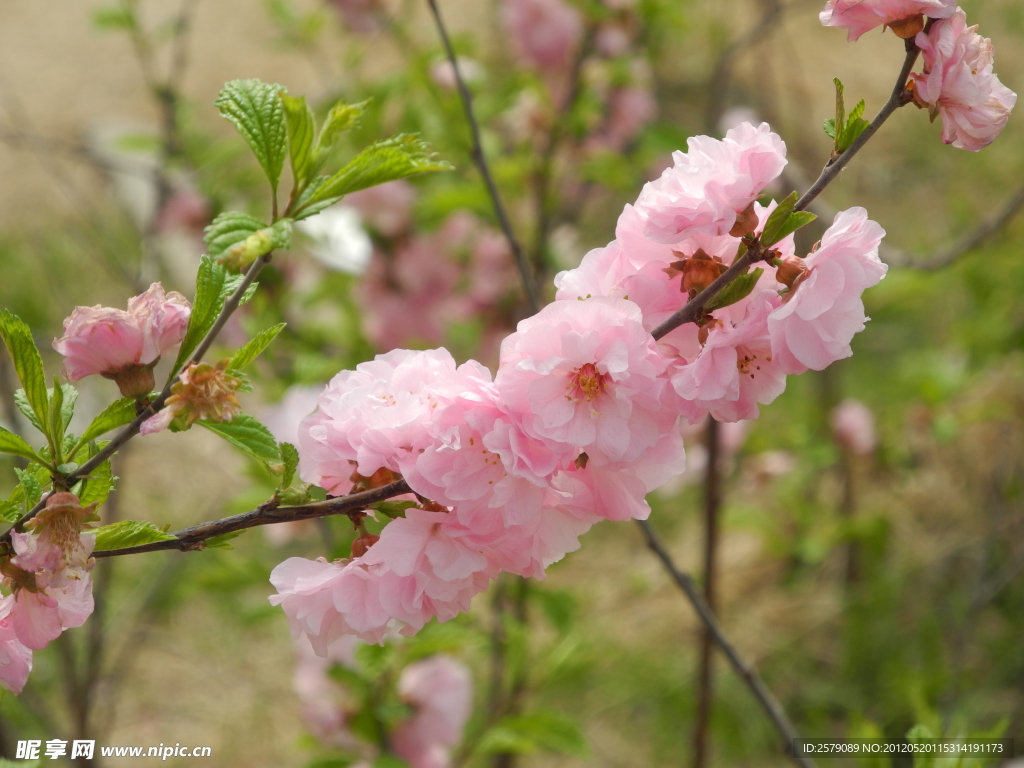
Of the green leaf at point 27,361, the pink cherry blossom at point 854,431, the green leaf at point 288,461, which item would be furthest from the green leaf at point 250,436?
the pink cherry blossom at point 854,431

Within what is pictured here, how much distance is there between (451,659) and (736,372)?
126 centimetres

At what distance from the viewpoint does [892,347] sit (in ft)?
11.4

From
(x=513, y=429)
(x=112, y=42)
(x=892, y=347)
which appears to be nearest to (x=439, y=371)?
(x=513, y=429)

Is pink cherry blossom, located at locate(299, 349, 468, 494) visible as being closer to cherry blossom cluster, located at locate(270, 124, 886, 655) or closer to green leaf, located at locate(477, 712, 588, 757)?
cherry blossom cluster, located at locate(270, 124, 886, 655)

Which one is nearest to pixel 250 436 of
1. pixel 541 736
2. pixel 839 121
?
pixel 839 121

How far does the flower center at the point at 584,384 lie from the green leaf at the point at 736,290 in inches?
3.6

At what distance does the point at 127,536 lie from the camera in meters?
0.62

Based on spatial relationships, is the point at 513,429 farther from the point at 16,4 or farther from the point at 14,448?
the point at 16,4

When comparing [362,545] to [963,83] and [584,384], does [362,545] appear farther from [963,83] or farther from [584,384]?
[963,83]

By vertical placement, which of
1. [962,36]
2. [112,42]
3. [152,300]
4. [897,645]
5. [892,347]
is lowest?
[897,645]

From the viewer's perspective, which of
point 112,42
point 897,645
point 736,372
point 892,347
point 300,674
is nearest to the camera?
point 736,372

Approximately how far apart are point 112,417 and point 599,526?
9.31ft

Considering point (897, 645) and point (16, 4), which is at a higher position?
point (16, 4)

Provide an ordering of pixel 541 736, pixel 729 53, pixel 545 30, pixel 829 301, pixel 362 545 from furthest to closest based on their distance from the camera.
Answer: pixel 545 30
pixel 729 53
pixel 541 736
pixel 362 545
pixel 829 301
